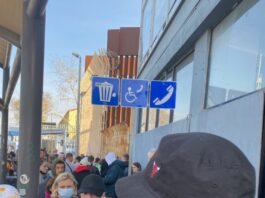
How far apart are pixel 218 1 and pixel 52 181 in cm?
324

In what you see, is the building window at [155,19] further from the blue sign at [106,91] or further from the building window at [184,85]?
the blue sign at [106,91]

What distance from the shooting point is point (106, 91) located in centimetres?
847

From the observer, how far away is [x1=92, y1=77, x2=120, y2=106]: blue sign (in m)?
8.45

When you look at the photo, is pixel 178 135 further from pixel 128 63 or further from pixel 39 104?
pixel 128 63

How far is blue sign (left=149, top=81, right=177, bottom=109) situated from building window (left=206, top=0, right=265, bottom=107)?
4.14 ft

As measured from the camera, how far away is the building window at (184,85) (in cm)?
932

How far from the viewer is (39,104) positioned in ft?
13.5

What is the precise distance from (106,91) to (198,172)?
7.47m

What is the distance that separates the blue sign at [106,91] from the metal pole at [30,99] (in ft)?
14.0

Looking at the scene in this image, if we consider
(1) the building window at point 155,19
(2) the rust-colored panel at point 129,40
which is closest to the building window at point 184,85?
(1) the building window at point 155,19

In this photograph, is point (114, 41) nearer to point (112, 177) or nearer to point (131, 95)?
point (112, 177)

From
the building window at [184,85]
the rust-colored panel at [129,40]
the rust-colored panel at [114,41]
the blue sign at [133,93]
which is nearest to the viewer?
the blue sign at [133,93]

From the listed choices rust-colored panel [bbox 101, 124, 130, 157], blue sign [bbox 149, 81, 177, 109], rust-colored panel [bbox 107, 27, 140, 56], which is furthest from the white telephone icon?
rust-colored panel [bbox 107, 27, 140, 56]

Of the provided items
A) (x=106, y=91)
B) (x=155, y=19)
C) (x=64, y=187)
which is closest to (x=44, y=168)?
(x=106, y=91)
